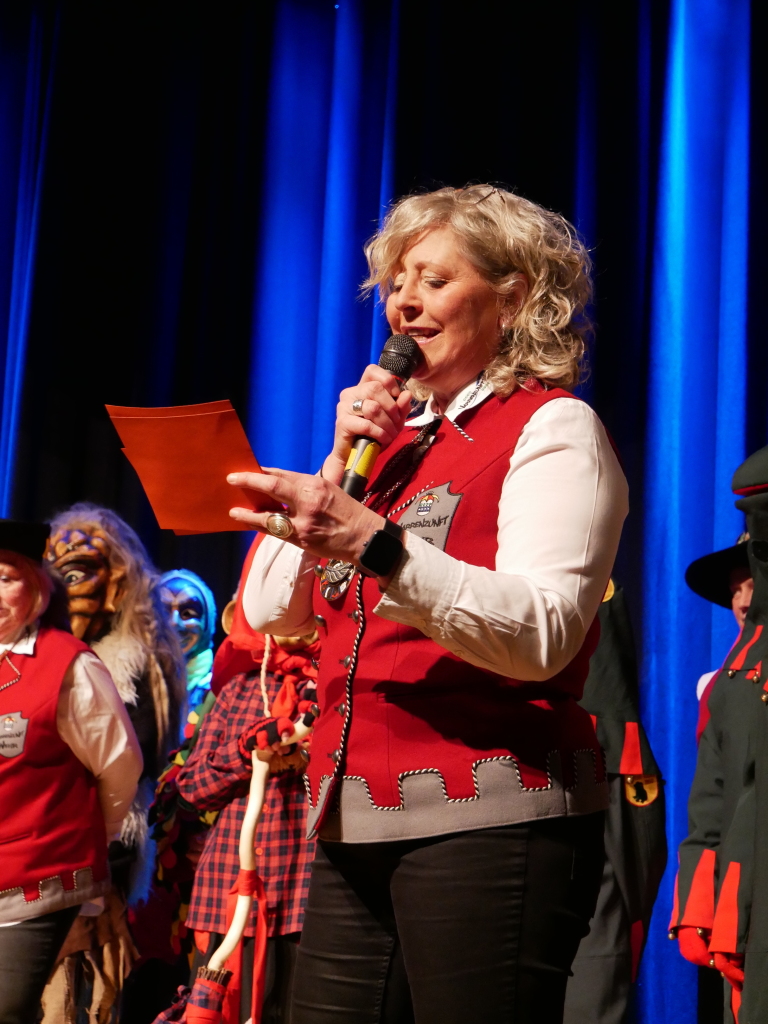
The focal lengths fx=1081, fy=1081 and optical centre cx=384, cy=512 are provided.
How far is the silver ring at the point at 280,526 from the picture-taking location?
1.09 m

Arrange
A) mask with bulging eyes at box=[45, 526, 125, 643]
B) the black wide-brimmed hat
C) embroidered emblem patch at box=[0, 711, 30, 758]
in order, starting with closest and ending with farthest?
the black wide-brimmed hat, embroidered emblem patch at box=[0, 711, 30, 758], mask with bulging eyes at box=[45, 526, 125, 643]

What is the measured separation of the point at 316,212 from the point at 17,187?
1449 millimetres

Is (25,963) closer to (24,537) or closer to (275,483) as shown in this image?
(24,537)

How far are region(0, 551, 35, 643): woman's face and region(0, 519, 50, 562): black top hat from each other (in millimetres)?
33

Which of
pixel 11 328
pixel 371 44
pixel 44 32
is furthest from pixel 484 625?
pixel 44 32

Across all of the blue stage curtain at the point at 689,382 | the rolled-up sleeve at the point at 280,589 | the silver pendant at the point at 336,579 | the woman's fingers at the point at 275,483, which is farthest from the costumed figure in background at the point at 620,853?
the woman's fingers at the point at 275,483

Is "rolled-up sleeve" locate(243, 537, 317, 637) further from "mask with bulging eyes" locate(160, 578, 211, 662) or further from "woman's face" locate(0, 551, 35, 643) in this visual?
"mask with bulging eyes" locate(160, 578, 211, 662)

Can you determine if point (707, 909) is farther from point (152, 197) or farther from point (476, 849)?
point (152, 197)

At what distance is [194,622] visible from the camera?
4.20 m

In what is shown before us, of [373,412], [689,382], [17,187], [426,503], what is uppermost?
[17,187]

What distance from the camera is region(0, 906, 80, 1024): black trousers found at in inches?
95.8

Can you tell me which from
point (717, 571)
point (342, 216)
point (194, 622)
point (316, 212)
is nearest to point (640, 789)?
point (717, 571)

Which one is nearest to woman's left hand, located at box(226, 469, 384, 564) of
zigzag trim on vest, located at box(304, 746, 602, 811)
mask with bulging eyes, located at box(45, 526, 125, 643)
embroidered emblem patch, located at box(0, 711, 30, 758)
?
zigzag trim on vest, located at box(304, 746, 602, 811)

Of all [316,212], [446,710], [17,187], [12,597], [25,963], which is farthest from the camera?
[17,187]
